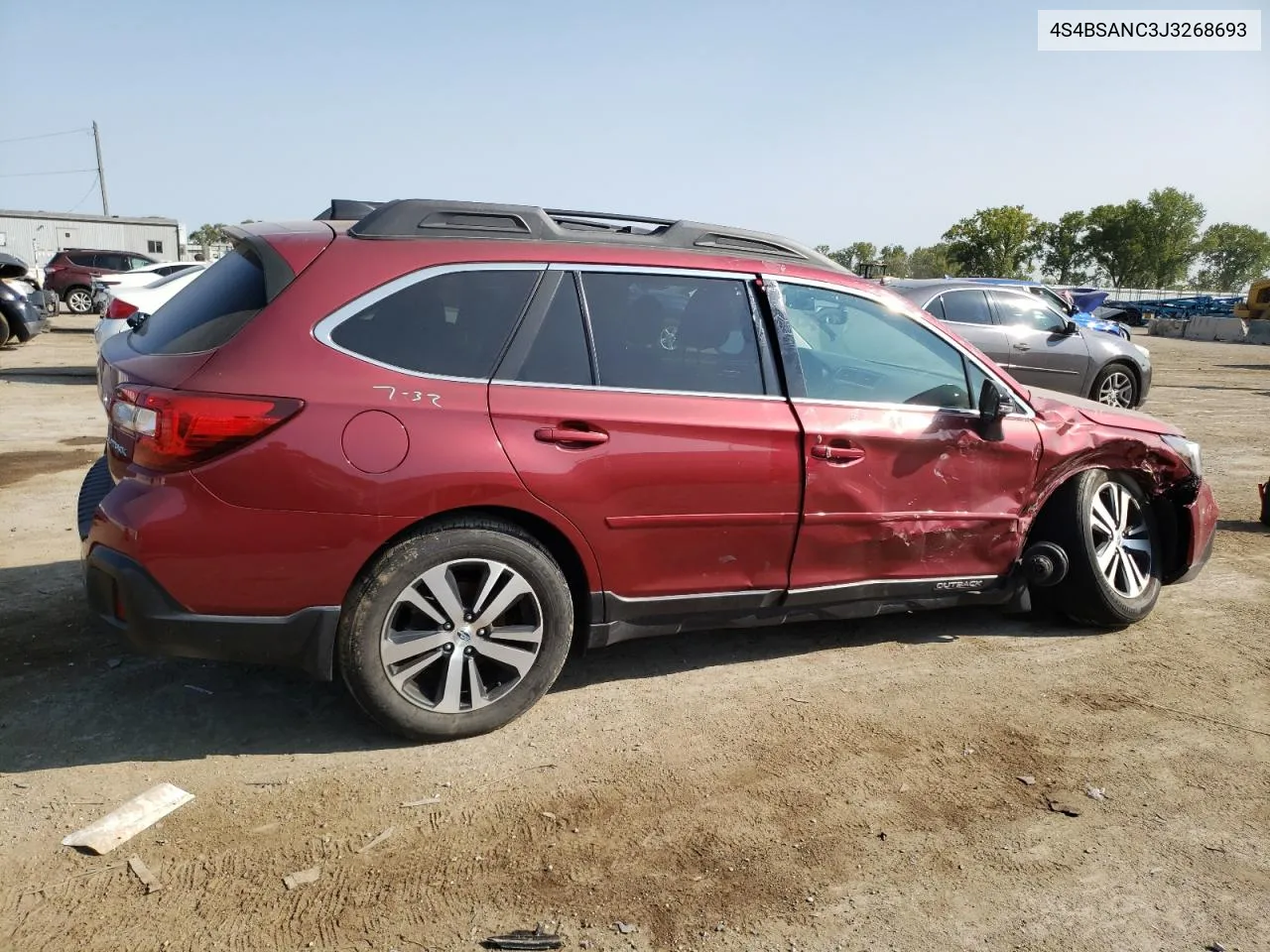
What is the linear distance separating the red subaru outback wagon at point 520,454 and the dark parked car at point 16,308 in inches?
572

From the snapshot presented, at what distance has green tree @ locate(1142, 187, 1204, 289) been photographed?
279 feet

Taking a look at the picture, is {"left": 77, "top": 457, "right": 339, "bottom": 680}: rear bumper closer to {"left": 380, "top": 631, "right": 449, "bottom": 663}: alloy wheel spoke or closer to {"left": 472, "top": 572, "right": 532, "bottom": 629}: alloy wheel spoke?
{"left": 380, "top": 631, "right": 449, "bottom": 663}: alloy wheel spoke

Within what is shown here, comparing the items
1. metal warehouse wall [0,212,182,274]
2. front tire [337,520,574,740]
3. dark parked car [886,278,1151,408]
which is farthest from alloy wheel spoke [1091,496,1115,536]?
metal warehouse wall [0,212,182,274]

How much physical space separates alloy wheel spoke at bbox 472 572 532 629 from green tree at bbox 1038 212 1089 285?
3722 inches

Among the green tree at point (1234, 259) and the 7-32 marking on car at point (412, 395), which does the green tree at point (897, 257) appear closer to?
the green tree at point (1234, 259)

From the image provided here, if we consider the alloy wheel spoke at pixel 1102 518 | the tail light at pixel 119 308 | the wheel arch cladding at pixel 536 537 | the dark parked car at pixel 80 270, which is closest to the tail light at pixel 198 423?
the wheel arch cladding at pixel 536 537

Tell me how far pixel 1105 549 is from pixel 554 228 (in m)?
3.01

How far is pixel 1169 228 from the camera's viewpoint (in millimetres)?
85250

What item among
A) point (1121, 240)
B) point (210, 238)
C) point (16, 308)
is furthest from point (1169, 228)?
point (16, 308)

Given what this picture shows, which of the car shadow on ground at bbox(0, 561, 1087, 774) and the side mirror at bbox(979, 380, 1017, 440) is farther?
the side mirror at bbox(979, 380, 1017, 440)

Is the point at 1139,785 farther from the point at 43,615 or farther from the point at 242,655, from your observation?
the point at 43,615

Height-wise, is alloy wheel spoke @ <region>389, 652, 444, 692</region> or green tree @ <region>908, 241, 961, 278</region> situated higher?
green tree @ <region>908, 241, 961, 278</region>

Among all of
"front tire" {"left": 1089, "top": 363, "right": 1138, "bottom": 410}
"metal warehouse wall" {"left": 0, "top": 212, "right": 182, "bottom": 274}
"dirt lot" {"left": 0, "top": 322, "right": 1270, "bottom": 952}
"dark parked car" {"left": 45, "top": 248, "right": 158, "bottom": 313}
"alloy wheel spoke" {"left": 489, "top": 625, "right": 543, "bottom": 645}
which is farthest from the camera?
"metal warehouse wall" {"left": 0, "top": 212, "right": 182, "bottom": 274}

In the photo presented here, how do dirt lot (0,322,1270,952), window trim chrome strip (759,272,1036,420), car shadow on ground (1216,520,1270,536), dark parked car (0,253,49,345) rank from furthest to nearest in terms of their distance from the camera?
1. dark parked car (0,253,49,345)
2. car shadow on ground (1216,520,1270,536)
3. window trim chrome strip (759,272,1036,420)
4. dirt lot (0,322,1270,952)
